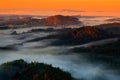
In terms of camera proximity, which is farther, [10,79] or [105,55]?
[105,55]

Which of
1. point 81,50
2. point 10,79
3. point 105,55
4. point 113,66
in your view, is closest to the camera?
point 10,79

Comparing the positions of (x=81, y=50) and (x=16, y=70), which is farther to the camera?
(x=81, y=50)

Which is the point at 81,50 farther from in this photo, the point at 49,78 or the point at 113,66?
the point at 49,78

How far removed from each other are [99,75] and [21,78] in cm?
5005

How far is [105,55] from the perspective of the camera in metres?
152

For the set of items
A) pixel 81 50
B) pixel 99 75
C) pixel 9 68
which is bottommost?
pixel 81 50

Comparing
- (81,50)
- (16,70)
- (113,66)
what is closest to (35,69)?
(16,70)

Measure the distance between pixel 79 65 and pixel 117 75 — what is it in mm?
31753

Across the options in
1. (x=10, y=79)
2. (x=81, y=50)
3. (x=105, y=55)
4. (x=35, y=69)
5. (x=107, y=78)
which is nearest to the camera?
(x=10, y=79)

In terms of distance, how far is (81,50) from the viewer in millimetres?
182125

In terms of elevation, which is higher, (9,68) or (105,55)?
(9,68)

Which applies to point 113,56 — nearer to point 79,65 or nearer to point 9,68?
point 79,65

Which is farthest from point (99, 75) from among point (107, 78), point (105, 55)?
point (105, 55)

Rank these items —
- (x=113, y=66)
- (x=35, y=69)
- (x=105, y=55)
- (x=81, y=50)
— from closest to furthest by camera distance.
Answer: (x=35, y=69)
(x=113, y=66)
(x=105, y=55)
(x=81, y=50)
